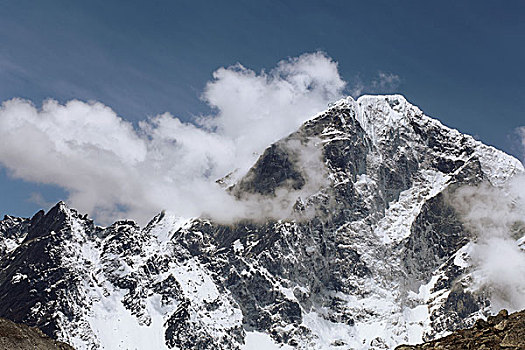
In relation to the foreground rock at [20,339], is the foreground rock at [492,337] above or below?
above

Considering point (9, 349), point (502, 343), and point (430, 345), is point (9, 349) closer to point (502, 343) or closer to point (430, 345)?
→ point (430, 345)

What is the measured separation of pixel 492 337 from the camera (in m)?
69.6

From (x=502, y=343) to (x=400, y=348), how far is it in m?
17.0

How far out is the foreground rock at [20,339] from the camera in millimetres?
77875

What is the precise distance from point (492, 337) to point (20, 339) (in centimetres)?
5340

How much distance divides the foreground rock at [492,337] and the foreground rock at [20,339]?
43822 mm

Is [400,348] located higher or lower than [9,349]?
higher

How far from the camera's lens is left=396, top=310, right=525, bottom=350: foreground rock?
2621 inches

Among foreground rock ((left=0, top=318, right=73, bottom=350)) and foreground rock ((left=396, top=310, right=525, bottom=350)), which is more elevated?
foreground rock ((left=396, top=310, right=525, bottom=350))

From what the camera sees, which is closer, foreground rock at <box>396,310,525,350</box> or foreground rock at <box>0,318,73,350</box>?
foreground rock at <box>396,310,525,350</box>

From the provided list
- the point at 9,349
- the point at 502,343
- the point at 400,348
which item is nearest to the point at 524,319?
the point at 502,343

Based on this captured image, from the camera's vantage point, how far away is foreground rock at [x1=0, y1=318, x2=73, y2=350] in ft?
255

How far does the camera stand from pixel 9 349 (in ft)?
253

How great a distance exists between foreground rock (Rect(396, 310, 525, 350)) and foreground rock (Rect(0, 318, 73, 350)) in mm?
43822
